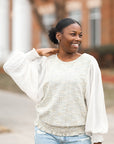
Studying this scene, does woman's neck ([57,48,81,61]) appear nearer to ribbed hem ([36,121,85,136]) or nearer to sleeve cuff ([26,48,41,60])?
sleeve cuff ([26,48,41,60])

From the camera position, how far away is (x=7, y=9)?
2778cm

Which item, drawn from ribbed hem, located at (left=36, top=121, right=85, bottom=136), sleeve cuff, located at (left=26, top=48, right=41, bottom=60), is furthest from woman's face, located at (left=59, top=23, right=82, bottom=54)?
ribbed hem, located at (left=36, top=121, right=85, bottom=136)

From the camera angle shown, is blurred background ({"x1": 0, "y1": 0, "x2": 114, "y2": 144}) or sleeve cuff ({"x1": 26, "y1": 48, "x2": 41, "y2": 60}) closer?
sleeve cuff ({"x1": 26, "y1": 48, "x2": 41, "y2": 60})

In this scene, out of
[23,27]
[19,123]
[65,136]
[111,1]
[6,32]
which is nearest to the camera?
[65,136]

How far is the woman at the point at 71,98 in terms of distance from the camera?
288cm

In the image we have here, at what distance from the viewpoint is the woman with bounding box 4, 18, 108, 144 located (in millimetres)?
2877

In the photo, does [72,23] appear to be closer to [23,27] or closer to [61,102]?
[61,102]

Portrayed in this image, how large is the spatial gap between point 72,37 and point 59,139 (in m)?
0.76

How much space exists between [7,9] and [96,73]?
25546 millimetres

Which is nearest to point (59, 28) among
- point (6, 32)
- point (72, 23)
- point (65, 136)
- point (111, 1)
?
point (72, 23)

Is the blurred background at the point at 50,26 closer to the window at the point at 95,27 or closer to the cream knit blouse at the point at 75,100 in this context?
the window at the point at 95,27

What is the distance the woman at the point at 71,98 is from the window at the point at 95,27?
67.9 feet

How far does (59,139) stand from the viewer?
2.92 meters

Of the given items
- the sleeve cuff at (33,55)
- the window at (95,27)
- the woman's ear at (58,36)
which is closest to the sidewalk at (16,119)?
the sleeve cuff at (33,55)
